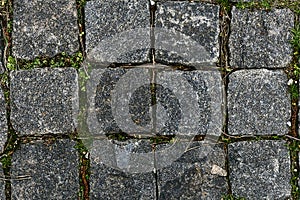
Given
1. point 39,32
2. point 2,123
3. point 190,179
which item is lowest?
point 190,179

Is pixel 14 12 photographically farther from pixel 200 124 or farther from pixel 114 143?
pixel 200 124

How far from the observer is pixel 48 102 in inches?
120

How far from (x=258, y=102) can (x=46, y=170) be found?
1.42 metres

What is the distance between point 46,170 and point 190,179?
92 cm

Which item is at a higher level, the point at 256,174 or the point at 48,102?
the point at 48,102

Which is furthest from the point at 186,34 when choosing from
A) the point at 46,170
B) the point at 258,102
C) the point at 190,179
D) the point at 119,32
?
the point at 46,170

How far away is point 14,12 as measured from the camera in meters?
3.07

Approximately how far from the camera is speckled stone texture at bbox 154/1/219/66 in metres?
3.04

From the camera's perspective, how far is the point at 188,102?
9.98 feet

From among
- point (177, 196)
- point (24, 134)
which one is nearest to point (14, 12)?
point (24, 134)

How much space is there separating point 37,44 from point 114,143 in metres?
0.80

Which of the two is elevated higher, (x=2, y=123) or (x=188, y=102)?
(x=188, y=102)

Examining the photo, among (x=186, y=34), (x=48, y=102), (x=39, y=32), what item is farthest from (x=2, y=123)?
(x=186, y=34)

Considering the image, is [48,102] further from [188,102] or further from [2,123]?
[188,102]
